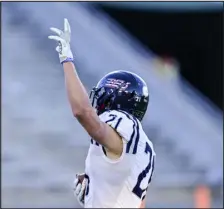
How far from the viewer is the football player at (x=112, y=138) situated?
4.12 m

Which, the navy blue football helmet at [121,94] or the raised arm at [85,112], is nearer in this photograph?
the raised arm at [85,112]

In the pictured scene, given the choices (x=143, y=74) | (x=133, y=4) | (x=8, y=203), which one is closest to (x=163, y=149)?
(x=143, y=74)

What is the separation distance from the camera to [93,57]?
15781mm

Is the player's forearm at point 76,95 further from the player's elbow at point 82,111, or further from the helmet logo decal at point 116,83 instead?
the helmet logo decal at point 116,83

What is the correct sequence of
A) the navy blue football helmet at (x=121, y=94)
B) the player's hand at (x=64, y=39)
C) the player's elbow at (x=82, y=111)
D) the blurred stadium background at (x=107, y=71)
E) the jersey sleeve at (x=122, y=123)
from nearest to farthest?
1. the player's elbow at (x=82, y=111)
2. the jersey sleeve at (x=122, y=123)
3. the player's hand at (x=64, y=39)
4. the navy blue football helmet at (x=121, y=94)
5. the blurred stadium background at (x=107, y=71)

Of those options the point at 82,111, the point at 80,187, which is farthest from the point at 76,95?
the point at 80,187

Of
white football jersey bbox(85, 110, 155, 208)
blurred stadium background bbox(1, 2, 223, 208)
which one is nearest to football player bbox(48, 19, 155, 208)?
white football jersey bbox(85, 110, 155, 208)

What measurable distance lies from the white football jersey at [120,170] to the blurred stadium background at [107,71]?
6465 millimetres

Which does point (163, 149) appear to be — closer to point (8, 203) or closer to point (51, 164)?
point (51, 164)

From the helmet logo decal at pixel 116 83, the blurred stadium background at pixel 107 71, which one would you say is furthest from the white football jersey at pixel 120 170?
the blurred stadium background at pixel 107 71

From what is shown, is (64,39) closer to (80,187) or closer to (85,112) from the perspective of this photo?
(85,112)

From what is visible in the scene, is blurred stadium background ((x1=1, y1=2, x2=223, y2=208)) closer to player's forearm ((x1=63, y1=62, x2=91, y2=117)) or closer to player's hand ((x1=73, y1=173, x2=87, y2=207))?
player's hand ((x1=73, y1=173, x2=87, y2=207))

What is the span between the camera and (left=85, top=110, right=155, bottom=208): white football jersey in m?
4.22

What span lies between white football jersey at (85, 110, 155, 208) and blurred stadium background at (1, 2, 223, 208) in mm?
6465
